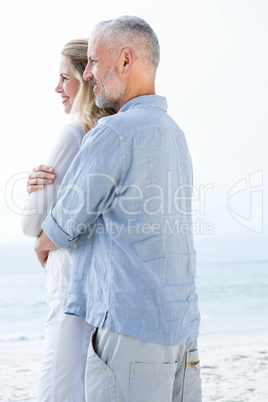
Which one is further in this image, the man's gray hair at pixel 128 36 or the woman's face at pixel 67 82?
the woman's face at pixel 67 82

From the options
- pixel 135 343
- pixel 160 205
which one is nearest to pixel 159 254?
pixel 160 205

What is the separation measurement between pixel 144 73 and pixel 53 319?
29.7 inches

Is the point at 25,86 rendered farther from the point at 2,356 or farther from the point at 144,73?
the point at 144,73

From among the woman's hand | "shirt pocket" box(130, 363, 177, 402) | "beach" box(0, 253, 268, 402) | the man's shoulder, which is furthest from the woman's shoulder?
"beach" box(0, 253, 268, 402)

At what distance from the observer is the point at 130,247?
48.6 inches

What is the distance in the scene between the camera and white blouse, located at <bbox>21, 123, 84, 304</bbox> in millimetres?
1445

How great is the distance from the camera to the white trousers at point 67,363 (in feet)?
4.54

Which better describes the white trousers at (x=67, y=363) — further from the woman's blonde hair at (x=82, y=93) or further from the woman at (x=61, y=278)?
the woman's blonde hair at (x=82, y=93)

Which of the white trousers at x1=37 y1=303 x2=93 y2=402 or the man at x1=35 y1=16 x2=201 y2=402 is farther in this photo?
the white trousers at x1=37 y1=303 x2=93 y2=402

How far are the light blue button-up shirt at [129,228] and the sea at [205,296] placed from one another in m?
6.47

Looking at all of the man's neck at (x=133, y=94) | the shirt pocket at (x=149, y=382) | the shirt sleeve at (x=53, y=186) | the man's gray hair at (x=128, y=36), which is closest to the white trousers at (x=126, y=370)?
the shirt pocket at (x=149, y=382)

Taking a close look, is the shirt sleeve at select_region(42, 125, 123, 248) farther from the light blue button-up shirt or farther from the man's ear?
the man's ear

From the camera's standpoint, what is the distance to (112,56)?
4.45 feet

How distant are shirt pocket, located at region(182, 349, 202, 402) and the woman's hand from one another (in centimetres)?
64
